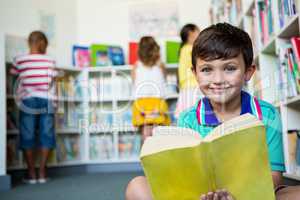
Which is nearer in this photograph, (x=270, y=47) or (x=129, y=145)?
(x=270, y=47)

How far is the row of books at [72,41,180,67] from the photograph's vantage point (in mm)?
3490

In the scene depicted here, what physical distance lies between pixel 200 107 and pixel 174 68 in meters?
2.50

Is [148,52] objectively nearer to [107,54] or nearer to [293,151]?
[107,54]

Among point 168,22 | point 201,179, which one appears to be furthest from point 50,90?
point 201,179

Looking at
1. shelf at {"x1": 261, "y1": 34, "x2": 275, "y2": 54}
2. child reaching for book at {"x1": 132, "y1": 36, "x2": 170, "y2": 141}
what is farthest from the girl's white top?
shelf at {"x1": 261, "y1": 34, "x2": 275, "y2": 54}

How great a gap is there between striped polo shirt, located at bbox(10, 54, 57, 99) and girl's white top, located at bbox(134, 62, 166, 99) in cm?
64

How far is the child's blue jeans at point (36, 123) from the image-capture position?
2607 millimetres

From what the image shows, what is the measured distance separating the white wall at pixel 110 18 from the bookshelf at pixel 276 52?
54.1 inches

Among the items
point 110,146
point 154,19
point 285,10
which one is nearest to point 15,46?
point 110,146

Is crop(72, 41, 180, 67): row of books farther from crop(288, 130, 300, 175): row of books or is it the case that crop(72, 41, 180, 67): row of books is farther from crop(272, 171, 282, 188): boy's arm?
crop(272, 171, 282, 188): boy's arm

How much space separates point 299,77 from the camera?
1.44 m

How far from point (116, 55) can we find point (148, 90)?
0.81 meters

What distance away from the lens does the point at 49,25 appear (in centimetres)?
349

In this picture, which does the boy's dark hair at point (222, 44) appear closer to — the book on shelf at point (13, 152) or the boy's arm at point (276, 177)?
the boy's arm at point (276, 177)
